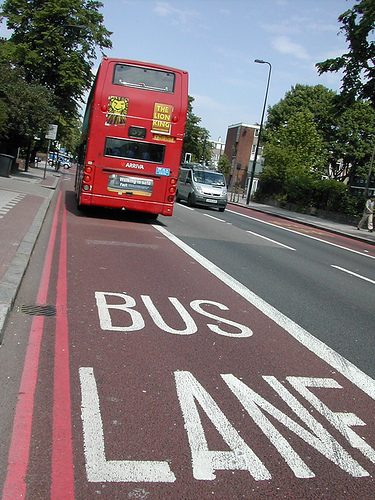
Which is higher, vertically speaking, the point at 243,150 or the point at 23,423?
the point at 243,150

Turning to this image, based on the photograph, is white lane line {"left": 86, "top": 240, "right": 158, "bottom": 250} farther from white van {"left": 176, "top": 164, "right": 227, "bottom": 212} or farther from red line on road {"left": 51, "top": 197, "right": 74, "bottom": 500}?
white van {"left": 176, "top": 164, "right": 227, "bottom": 212}

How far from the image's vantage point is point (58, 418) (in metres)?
3.62

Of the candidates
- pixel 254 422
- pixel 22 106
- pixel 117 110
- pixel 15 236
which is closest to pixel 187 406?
pixel 254 422

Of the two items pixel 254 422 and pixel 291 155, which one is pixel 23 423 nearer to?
pixel 254 422

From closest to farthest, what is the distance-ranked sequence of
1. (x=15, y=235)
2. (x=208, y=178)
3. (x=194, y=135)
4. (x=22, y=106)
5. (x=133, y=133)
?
(x=15, y=235), (x=133, y=133), (x=22, y=106), (x=208, y=178), (x=194, y=135)

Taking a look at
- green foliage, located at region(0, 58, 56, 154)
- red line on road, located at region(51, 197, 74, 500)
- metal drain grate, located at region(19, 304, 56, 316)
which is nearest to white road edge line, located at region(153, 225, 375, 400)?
red line on road, located at region(51, 197, 74, 500)

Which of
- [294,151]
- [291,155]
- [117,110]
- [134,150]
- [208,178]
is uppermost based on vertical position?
[294,151]

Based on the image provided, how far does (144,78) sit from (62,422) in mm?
12425

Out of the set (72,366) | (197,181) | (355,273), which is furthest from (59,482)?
(197,181)

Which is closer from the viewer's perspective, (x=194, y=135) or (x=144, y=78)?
(x=144, y=78)

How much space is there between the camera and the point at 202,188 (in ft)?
92.7

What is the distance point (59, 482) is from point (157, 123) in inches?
503

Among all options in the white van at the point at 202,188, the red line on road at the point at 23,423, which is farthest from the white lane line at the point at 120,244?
the white van at the point at 202,188

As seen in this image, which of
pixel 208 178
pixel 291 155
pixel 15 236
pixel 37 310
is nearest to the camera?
pixel 37 310
